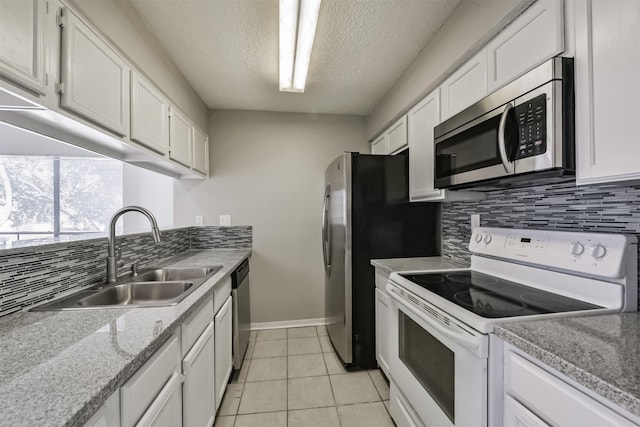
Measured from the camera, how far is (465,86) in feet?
4.77

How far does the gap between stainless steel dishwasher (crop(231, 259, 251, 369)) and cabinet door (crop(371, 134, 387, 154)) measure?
5.76ft

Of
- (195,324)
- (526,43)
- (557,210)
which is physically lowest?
(195,324)

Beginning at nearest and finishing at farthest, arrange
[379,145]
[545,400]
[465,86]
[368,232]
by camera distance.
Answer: [545,400] → [465,86] → [368,232] → [379,145]

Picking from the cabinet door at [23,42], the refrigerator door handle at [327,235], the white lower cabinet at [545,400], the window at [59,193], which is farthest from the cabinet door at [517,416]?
the window at [59,193]

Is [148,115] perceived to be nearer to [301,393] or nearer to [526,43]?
[526,43]

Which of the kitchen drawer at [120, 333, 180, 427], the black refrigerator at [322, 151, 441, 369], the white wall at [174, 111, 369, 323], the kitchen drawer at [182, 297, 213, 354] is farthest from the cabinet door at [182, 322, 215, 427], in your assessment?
the white wall at [174, 111, 369, 323]

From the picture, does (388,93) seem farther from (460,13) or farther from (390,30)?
(460,13)

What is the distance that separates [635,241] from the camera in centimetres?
96

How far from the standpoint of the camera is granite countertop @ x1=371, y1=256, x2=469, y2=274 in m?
1.77

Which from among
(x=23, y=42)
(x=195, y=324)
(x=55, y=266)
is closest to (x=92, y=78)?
(x=23, y=42)

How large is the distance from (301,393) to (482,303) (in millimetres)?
1453

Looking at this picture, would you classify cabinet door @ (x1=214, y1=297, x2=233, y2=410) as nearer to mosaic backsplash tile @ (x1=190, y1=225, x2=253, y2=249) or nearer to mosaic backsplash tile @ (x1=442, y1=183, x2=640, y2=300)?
mosaic backsplash tile @ (x1=190, y1=225, x2=253, y2=249)

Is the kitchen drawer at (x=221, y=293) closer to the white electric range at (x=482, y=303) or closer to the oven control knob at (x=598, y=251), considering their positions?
the white electric range at (x=482, y=303)

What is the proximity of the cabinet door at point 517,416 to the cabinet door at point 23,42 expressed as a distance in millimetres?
1811
